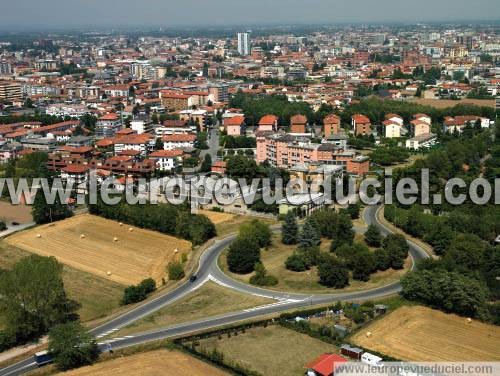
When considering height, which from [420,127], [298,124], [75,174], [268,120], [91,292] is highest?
[268,120]

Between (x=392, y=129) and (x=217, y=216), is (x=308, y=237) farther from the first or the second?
(x=392, y=129)

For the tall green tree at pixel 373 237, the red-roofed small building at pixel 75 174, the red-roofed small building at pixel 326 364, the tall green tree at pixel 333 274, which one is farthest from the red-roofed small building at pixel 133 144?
the red-roofed small building at pixel 326 364

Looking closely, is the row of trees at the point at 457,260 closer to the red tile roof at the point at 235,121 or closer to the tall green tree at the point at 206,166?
the tall green tree at the point at 206,166

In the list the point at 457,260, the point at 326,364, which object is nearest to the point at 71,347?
the point at 326,364

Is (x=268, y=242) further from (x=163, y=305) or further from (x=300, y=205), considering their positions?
(x=163, y=305)

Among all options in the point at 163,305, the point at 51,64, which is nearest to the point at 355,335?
the point at 163,305

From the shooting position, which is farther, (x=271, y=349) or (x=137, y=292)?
(x=137, y=292)

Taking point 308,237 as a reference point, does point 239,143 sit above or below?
above
